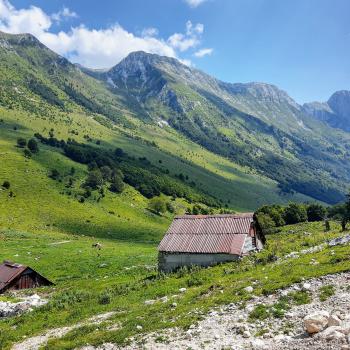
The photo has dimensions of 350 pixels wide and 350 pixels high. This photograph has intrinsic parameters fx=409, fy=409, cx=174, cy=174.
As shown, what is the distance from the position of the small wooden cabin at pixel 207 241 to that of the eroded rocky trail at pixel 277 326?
679 inches

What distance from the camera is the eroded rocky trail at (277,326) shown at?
52.6 feet

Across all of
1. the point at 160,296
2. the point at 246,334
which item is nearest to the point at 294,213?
the point at 160,296

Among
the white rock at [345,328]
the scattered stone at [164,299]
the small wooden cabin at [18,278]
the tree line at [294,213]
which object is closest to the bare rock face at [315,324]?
the white rock at [345,328]

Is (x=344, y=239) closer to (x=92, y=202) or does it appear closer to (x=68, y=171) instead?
(x=92, y=202)

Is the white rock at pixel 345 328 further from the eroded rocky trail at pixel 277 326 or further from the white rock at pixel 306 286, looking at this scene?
the white rock at pixel 306 286

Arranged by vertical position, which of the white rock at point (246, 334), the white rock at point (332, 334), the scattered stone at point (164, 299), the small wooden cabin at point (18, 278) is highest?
the white rock at point (332, 334)

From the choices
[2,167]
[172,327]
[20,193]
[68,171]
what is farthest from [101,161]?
[172,327]

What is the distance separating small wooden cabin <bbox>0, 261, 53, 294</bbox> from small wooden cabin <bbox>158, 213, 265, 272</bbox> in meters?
17.6

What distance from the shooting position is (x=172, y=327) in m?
21.3

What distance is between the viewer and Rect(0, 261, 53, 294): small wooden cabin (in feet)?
160

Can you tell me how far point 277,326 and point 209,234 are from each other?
79.8 ft

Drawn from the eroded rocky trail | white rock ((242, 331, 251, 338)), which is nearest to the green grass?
the eroded rocky trail

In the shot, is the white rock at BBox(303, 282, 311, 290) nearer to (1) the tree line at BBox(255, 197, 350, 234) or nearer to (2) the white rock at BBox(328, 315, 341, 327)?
(2) the white rock at BBox(328, 315, 341, 327)

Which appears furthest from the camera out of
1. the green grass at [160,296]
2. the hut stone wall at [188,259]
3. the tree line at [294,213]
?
the tree line at [294,213]
